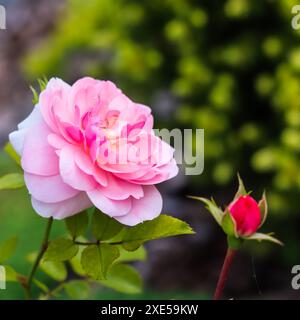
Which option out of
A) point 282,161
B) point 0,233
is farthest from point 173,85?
point 0,233

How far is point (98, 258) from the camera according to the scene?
0.75 meters

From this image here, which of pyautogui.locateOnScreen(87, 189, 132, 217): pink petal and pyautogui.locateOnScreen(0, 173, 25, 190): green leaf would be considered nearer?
pyautogui.locateOnScreen(87, 189, 132, 217): pink petal

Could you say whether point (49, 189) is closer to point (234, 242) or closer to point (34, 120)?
point (34, 120)

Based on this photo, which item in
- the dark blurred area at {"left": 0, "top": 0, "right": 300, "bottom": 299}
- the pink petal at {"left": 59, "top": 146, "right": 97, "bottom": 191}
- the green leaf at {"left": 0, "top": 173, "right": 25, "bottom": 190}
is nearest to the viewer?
the pink petal at {"left": 59, "top": 146, "right": 97, "bottom": 191}

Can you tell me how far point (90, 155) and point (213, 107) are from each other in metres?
2.10

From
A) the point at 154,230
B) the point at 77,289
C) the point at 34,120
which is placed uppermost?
the point at 34,120

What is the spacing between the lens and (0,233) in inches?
109

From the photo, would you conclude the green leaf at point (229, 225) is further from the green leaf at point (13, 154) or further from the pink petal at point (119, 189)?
the green leaf at point (13, 154)

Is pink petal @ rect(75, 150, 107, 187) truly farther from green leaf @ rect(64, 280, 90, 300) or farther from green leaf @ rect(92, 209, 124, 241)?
green leaf @ rect(64, 280, 90, 300)

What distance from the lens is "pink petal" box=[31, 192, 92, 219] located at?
2.21ft

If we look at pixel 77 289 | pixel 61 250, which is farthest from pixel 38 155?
pixel 77 289

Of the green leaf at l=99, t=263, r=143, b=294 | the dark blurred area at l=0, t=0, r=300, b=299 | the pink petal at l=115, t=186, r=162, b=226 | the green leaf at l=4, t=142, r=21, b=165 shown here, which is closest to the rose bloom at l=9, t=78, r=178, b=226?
the pink petal at l=115, t=186, r=162, b=226
